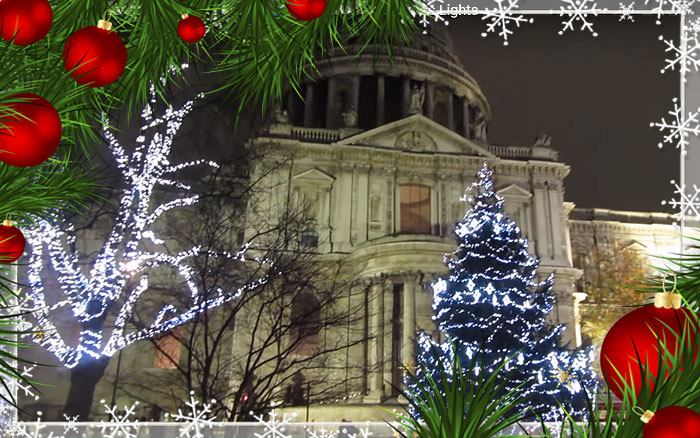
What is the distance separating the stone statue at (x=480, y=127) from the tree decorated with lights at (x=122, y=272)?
348 centimetres

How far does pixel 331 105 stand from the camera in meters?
10.0

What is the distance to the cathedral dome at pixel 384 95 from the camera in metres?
8.78

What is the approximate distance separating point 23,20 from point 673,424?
1.11 meters

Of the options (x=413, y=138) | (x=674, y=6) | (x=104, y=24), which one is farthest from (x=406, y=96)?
(x=104, y=24)

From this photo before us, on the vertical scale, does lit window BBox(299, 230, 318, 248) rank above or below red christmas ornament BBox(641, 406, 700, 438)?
above

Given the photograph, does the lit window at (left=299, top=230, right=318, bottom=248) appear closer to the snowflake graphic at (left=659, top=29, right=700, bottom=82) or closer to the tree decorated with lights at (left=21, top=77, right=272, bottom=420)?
the tree decorated with lights at (left=21, top=77, right=272, bottom=420)

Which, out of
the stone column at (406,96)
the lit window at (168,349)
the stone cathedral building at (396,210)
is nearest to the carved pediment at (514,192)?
the stone cathedral building at (396,210)

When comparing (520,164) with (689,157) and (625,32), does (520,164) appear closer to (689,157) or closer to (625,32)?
(625,32)

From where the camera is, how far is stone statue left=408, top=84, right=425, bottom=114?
993 cm

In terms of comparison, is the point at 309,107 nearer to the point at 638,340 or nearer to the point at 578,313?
the point at 578,313

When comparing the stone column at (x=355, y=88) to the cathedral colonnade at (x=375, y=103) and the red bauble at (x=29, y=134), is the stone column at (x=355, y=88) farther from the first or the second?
the red bauble at (x=29, y=134)

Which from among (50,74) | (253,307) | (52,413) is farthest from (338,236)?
(50,74)

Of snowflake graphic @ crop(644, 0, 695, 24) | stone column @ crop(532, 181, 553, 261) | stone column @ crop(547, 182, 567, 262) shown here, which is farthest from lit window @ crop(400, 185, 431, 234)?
snowflake graphic @ crop(644, 0, 695, 24)

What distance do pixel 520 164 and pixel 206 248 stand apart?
4.32 metres
